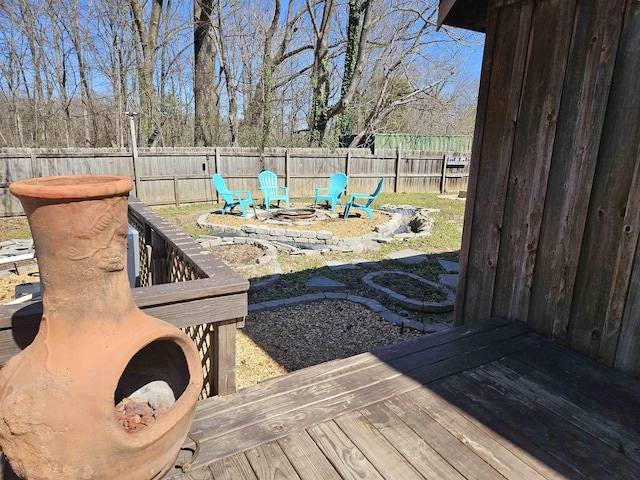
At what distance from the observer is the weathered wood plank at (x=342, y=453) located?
4.33 ft

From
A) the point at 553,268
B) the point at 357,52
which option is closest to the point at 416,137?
the point at 357,52

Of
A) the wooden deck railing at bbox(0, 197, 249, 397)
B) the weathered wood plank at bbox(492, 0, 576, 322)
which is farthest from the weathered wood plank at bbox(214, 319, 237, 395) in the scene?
the weathered wood plank at bbox(492, 0, 576, 322)

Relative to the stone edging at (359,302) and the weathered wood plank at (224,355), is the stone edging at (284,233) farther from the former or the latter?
the weathered wood plank at (224,355)

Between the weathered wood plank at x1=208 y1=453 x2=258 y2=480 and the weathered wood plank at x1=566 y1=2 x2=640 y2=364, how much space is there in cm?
174

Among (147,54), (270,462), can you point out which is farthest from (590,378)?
(147,54)

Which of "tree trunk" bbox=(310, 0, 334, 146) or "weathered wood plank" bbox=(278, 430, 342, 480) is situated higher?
"tree trunk" bbox=(310, 0, 334, 146)

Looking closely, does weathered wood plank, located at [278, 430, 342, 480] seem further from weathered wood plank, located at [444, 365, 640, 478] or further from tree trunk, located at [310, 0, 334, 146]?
tree trunk, located at [310, 0, 334, 146]

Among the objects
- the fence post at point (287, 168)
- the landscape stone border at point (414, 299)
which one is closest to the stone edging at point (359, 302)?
the landscape stone border at point (414, 299)

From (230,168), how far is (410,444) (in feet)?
32.7

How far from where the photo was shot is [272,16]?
13.5m

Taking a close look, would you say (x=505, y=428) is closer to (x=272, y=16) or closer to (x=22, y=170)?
(x=22, y=170)

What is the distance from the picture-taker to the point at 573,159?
202 cm

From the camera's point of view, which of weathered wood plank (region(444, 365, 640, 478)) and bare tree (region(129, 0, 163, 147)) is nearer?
weathered wood plank (region(444, 365, 640, 478))

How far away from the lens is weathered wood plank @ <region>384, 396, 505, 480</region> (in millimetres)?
1330
